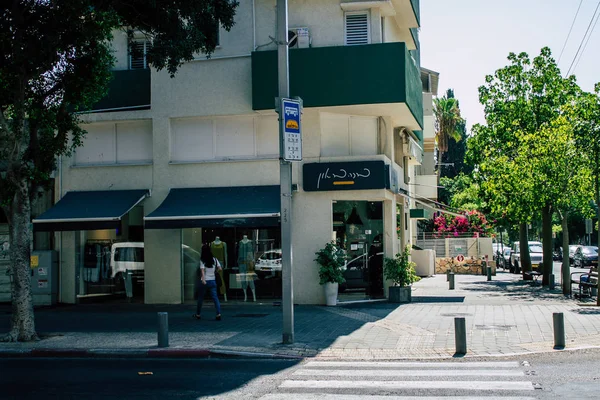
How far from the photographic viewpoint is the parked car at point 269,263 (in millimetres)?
21250

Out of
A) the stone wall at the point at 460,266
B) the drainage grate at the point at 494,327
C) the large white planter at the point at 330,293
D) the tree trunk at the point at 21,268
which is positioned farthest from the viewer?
the stone wall at the point at 460,266

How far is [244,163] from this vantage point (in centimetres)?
2131

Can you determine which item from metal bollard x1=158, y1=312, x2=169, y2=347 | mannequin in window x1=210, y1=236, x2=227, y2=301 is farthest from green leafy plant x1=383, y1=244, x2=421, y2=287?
metal bollard x1=158, y1=312, x2=169, y2=347

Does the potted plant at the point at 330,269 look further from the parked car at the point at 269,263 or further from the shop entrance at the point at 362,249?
the parked car at the point at 269,263

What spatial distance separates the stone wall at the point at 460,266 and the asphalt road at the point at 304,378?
1157 inches

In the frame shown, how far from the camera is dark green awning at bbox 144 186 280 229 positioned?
19.4 m

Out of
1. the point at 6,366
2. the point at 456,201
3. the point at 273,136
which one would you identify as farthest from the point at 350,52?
the point at 456,201

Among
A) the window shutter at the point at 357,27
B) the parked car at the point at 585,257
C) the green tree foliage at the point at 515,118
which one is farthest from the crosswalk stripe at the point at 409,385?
the parked car at the point at 585,257

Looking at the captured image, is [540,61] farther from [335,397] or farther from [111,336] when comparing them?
[335,397]

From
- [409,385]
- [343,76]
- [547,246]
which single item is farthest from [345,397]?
[547,246]

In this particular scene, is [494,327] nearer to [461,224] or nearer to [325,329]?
[325,329]

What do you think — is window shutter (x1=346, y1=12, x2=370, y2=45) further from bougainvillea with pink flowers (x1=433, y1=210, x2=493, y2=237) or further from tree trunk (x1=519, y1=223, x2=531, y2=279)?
bougainvillea with pink flowers (x1=433, y1=210, x2=493, y2=237)

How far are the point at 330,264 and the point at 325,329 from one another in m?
4.94

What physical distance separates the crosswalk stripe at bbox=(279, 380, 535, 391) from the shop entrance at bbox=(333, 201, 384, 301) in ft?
38.7
